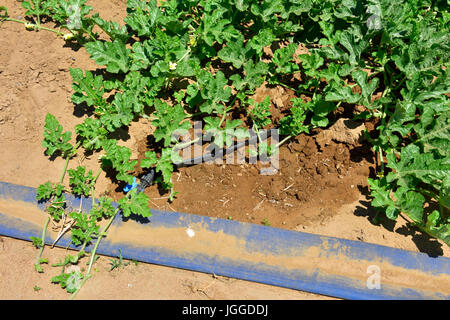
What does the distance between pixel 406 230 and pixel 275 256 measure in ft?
4.19

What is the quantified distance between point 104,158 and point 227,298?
173cm

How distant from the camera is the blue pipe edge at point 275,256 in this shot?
308 cm

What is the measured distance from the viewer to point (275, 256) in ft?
10.4

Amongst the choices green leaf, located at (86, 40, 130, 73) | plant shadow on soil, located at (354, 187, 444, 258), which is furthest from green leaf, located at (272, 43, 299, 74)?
green leaf, located at (86, 40, 130, 73)

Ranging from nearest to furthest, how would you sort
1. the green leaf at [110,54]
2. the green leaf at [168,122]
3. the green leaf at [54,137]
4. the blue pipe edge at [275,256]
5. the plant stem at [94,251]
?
the blue pipe edge at [275,256]
the plant stem at [94,251]
the green leaf at [168,122]
the green leaf at [54,137]
the green leaf at [110,54]

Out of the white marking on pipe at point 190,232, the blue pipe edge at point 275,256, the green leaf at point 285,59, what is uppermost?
the green leaf at point 285,59

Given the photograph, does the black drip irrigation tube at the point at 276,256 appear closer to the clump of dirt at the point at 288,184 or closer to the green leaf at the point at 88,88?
the clump of dirt at the point at 288,184

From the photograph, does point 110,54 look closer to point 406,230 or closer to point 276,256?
point 276,256

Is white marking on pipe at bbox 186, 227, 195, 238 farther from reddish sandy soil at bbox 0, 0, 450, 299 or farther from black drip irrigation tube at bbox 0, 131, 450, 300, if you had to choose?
reddish sandy soil at bbox 0, 0, 450, 299

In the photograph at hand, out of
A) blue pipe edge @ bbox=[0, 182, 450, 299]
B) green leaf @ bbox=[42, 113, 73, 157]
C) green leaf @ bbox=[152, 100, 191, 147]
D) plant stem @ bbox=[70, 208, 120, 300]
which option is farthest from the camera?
green leaf @ bbox=[42, 113, 73, 157]

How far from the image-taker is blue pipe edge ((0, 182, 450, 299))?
3.08 meters

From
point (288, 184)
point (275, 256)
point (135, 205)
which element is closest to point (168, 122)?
point (135, 205)

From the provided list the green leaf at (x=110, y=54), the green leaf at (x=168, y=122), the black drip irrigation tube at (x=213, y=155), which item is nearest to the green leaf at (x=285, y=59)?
the black drip irrigation tube at (x=213, y=155)

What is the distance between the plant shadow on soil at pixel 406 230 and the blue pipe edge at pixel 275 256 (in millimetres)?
119
